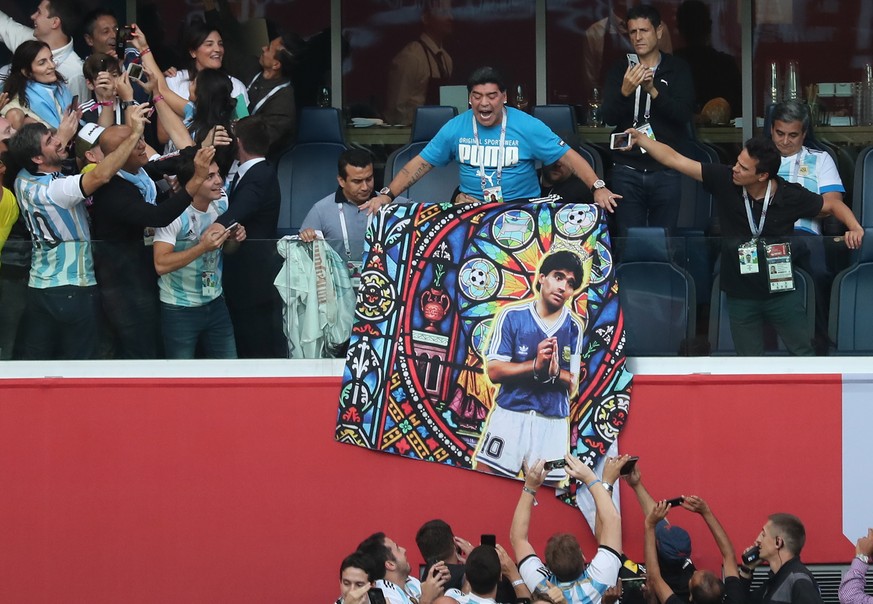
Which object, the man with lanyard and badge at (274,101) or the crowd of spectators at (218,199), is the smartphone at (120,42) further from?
the man with lanyard and badge at (274,101)

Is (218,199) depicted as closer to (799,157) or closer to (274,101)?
(274,101)

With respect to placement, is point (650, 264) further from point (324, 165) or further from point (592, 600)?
point (324, 165)

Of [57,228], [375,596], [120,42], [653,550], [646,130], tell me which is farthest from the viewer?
[120,42]

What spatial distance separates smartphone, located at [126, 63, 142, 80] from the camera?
9.25 m

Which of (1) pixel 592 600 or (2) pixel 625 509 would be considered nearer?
(1) pixel 592 600

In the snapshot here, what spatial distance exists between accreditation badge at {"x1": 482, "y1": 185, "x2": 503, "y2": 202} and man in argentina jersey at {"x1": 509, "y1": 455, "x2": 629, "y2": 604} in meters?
1.58

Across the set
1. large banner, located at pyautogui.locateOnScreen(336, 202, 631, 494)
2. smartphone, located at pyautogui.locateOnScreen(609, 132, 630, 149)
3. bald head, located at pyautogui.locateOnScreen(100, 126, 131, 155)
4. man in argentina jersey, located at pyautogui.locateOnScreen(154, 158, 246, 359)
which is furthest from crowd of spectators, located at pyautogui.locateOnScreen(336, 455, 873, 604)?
bald head, located at pyautogui.locateOnScreen(100, 126, 131, 155)

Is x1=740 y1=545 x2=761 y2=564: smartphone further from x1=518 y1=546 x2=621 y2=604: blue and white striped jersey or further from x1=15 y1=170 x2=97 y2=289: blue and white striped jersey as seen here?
x1=15 y1=170 x2=97 y2=289: blue and white striped jersey

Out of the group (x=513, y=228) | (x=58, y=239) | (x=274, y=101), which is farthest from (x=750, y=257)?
(x=58, y=239)

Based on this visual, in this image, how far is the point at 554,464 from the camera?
781 cm

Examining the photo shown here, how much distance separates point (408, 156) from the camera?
993 cm

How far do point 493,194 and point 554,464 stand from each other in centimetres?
154

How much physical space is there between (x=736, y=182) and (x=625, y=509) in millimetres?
1824

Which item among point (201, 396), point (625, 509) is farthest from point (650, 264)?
point (201, 396)
